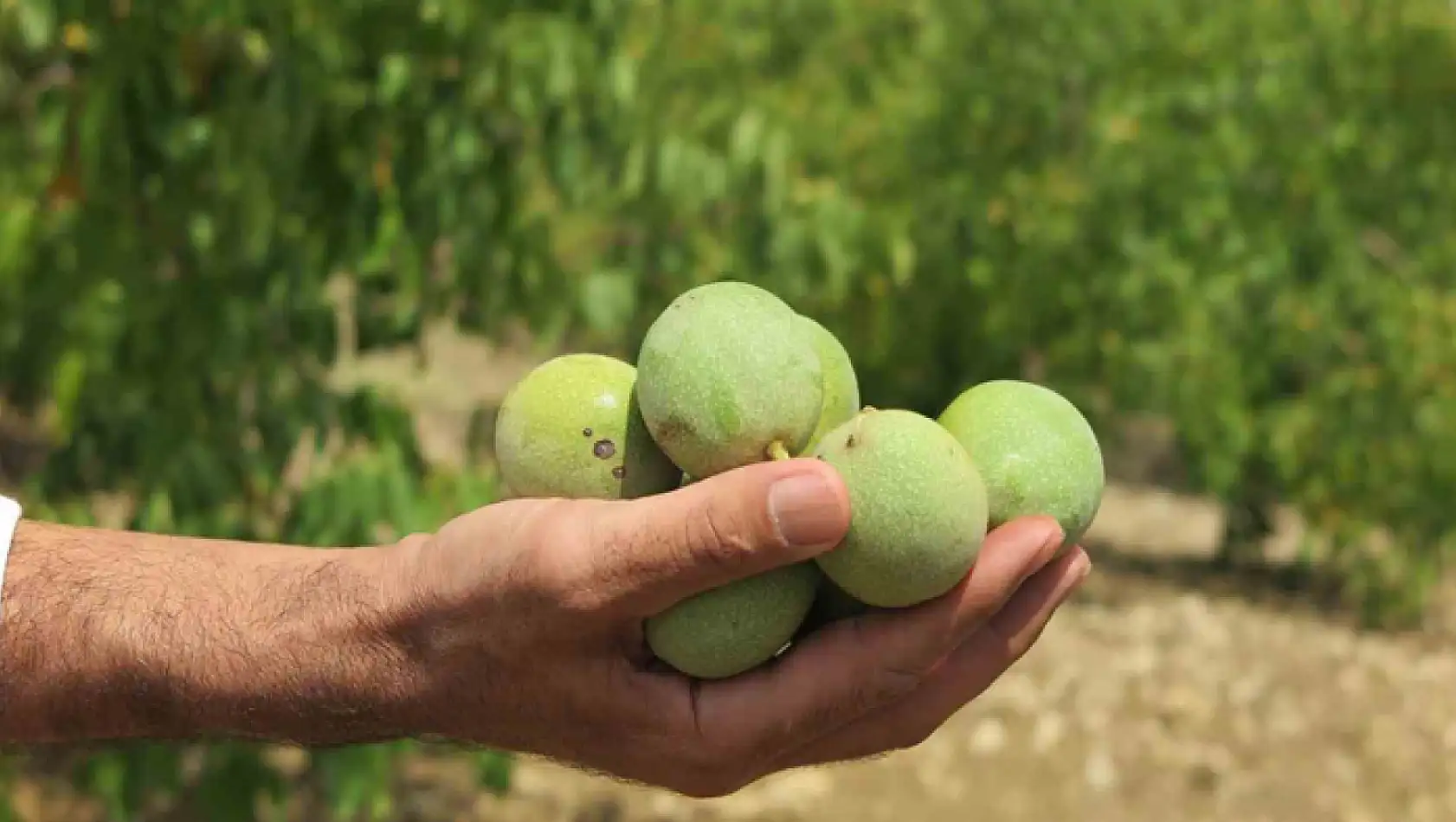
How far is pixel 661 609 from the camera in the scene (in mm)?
1816

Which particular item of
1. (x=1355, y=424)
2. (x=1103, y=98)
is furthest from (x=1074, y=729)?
(x=1103, y=98)

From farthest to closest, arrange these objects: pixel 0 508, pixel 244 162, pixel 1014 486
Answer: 1. pixel 244 162
2. pixel 0 508
3. pixel 1014 486

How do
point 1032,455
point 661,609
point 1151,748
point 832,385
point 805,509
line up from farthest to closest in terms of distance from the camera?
point 1151,748 → point 832,385 → point 1032,455 → point 661,609 → point 805,509

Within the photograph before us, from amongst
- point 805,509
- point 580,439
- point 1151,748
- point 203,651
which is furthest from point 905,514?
point 1151,748

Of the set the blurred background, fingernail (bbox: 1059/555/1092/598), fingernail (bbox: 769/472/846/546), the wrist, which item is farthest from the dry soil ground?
fingernail (bbox: 769/472/846/546)

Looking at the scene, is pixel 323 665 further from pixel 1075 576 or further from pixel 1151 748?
pixel 1151 748

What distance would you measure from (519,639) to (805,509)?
1.45 ft

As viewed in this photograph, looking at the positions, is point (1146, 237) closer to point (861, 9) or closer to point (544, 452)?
point (861, 9)

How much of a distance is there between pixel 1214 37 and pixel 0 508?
8386 mm

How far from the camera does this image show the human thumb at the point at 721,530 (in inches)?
66.0

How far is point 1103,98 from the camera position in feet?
29.1

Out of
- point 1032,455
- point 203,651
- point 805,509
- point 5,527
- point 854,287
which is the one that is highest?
point 805,509

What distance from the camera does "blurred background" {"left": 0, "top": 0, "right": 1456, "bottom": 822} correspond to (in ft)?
11.3

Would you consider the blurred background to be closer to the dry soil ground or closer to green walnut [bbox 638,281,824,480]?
the dry soil ground
